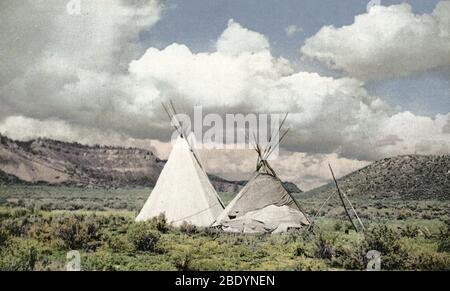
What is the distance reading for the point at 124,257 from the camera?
9.72m

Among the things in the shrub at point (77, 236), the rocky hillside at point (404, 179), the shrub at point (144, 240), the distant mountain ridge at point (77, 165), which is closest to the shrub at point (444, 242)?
the shrub at point (144, 240)

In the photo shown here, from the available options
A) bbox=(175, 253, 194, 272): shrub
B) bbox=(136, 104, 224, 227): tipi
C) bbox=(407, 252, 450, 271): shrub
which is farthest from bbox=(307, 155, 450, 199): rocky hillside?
bbox=(175, 253, 194, 272): shrub

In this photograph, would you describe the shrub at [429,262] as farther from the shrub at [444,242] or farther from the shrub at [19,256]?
the shrub at [19,256]

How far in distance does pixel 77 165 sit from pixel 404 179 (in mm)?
35662

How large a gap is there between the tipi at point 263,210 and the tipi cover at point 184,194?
74cm

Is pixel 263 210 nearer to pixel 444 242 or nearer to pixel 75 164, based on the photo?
pixel 444 242

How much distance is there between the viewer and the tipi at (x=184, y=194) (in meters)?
13.6

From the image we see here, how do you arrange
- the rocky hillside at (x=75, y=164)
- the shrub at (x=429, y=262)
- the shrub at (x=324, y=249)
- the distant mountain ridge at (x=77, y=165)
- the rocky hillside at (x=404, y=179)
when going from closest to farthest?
1. the shrub at (x=429, y=262)
2. the shrub at (x=324, y=249)
3. the rocky hillside at (x=404, y=179)
4. the distant mountain ridge at (x=77, y=165)
5. the rocky hillside at (x=75, y=164)

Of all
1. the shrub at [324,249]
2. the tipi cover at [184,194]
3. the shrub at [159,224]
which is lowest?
the shrub at [324,249]

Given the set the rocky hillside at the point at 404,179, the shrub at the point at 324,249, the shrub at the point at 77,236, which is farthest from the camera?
the rocky hillside at the point at 404,179

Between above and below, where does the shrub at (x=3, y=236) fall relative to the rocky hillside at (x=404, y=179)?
below

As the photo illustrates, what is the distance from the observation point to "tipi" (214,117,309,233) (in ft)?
42.0
